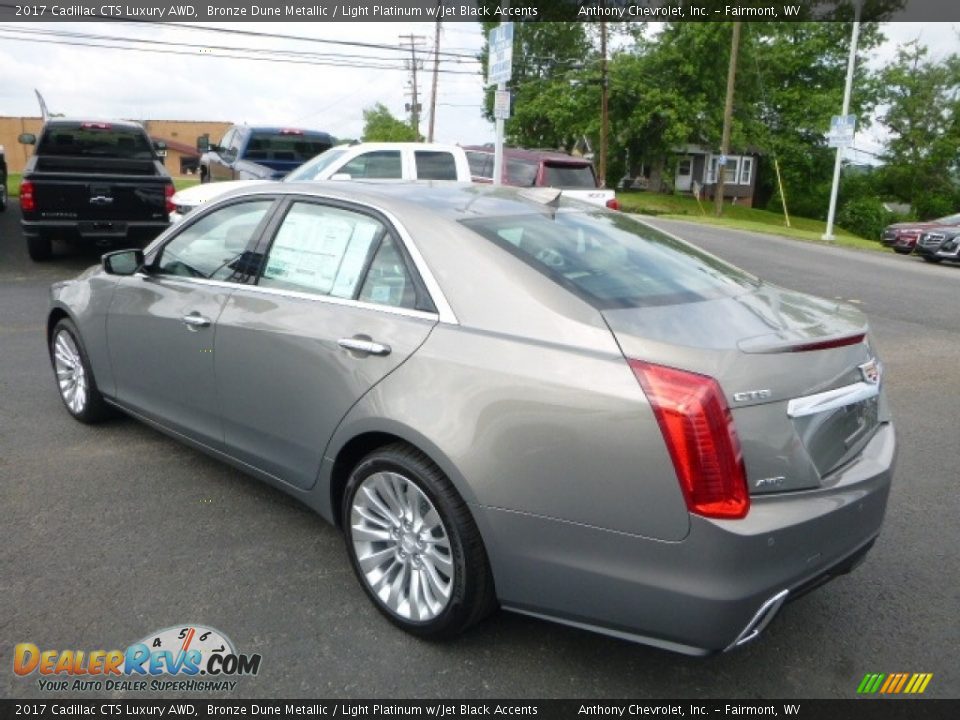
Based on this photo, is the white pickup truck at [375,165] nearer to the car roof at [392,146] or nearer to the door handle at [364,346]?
the car roof at [392,146]

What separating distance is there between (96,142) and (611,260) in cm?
1059

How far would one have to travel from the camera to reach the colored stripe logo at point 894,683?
2779 millimetres

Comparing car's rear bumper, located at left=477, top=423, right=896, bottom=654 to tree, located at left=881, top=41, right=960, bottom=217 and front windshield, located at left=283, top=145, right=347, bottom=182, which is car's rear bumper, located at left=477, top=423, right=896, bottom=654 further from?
tree, located at left=881, top=41, right=960, bottom=217

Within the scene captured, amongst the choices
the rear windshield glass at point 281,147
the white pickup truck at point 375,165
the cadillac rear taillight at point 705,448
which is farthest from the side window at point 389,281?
the rear windshield glass at point 281,147

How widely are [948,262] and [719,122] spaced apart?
85.0ft

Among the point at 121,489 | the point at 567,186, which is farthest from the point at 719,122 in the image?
the point at 121,489

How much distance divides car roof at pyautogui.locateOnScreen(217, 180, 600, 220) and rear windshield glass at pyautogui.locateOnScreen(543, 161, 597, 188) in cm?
1234

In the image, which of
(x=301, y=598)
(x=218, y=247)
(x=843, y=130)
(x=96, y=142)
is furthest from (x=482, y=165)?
(x=301, y=598)

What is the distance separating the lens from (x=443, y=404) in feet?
9.12

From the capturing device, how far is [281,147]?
574 inches

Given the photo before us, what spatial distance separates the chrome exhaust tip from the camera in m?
2.42

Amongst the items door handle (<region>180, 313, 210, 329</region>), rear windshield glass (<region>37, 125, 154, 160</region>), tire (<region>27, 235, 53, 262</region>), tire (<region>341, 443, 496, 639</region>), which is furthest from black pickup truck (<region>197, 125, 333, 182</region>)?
tire (<region>341, 443, 496, 639</region>)

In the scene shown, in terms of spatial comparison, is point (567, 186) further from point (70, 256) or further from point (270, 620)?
point (270, 620)

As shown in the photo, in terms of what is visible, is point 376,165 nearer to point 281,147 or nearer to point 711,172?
point 281,147
